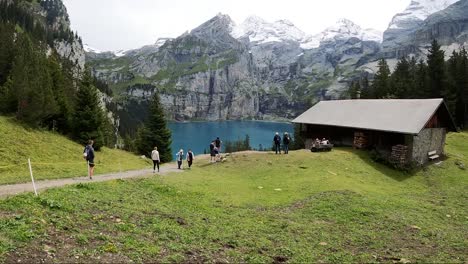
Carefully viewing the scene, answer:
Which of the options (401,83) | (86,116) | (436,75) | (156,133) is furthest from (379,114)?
(401,83)

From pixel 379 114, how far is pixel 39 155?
45.0 meters

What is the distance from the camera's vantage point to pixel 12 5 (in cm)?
17100

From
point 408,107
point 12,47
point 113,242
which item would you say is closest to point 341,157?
point 408,107

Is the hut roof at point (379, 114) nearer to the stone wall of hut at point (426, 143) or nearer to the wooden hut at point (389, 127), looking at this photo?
the wooden hut at point (389, 127)

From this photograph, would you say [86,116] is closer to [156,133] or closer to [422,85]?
[156,133]

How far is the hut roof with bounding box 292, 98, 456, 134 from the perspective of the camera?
43188 mm

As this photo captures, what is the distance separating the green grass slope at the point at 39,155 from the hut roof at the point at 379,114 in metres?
29.7

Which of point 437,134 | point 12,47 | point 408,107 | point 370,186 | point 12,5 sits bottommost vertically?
point 370,186

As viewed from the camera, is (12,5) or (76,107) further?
(12,5)

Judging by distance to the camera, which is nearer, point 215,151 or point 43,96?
point 215,151

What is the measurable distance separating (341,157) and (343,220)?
2244cm

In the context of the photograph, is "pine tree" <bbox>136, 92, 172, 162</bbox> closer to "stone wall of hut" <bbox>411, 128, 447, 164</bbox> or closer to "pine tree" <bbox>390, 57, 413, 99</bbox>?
"stone wall of hut" <bbox>411, 128, 447, 164</bbox>

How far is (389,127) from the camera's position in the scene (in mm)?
43250

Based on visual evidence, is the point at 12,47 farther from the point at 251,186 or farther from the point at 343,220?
the point at 343,220
